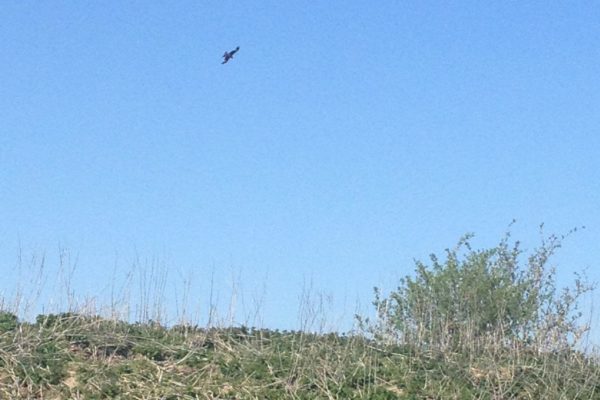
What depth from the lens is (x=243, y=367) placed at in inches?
589

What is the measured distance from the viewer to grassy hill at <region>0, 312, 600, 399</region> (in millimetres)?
14305

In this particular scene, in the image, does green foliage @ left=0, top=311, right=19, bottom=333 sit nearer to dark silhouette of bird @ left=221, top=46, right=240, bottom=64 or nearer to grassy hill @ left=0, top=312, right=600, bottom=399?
grassy hill @ left=0, top=312, right=600, bottom=399

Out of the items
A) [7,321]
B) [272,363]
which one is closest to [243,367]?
[272,363]

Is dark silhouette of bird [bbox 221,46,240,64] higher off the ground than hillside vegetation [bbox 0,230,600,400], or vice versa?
dark silhouette of bird [bbox 221,46,240,64]

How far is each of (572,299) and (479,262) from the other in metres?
2.42

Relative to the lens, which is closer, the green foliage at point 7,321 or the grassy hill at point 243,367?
the grassy hill at point 243,367

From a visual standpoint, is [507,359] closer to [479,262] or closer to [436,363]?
[436,363]

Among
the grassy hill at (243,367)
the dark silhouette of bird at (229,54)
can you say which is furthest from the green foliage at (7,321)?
the dark silhouette of bird at (229,54)

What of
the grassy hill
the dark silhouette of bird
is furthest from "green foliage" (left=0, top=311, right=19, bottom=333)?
the dark silhouette of bird

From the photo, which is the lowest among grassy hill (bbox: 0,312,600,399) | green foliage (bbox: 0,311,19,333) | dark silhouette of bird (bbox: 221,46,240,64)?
grassy hill (bbox: 0,312,600,399)

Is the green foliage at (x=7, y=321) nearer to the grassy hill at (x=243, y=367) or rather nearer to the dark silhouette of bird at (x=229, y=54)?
the grassy hill at (x=243, y=367)

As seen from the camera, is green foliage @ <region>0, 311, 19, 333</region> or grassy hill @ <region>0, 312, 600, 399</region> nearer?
grassy hill @ <region>0, 312, 600, 399</region>

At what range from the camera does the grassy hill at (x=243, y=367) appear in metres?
14.3

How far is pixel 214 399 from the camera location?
45.8 feet
